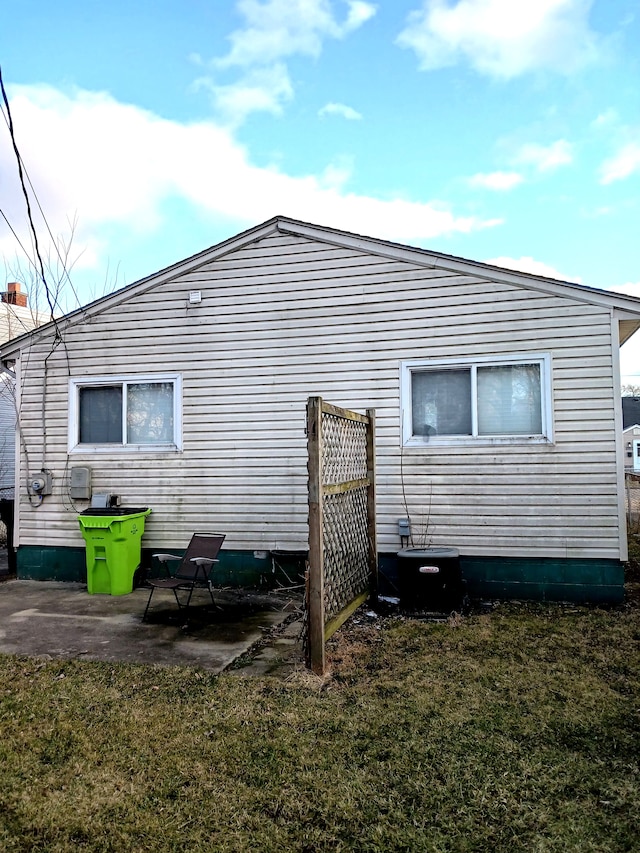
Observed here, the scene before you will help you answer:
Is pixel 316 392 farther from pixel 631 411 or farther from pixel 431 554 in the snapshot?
pixel 631 411

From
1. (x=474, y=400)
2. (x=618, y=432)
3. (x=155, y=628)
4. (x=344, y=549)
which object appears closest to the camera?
(x=344, y=549)

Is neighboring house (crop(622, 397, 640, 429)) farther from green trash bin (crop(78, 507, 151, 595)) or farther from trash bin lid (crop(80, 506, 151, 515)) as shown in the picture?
green trash bin (crop(78, 507, 151, 595))

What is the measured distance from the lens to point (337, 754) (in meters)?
2.70

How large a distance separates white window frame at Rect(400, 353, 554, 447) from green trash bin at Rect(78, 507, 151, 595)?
3.23m

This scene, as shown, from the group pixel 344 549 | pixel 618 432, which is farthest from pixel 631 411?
pixel 344 549

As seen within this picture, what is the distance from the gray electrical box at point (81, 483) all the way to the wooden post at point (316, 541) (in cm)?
416

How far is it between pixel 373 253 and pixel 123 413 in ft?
11.6

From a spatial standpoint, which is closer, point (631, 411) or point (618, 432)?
point (618, 432)

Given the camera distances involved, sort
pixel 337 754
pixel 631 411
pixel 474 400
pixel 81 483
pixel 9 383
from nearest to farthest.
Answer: pixel 337 754 < pixel 474 400 < pixel 81 483 < pixel 9 383 < pixel 631 411

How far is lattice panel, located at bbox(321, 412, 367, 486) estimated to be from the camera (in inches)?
161

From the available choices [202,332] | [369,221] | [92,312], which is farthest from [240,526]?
[369,221]

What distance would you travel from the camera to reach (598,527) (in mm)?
5539

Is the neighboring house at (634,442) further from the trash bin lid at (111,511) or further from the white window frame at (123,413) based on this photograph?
the trash bin lid at (111,511)

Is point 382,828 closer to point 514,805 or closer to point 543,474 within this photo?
point 514,805
